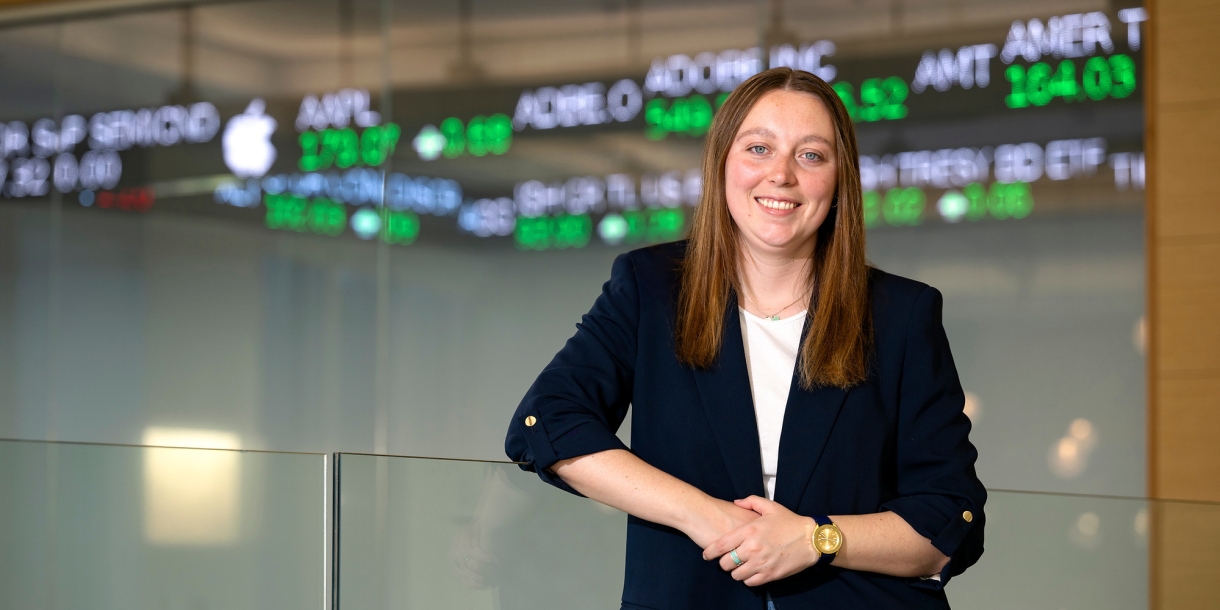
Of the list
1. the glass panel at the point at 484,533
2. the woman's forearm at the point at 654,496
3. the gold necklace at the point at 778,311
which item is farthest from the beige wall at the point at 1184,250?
the woman's forearm at the point at 654,496

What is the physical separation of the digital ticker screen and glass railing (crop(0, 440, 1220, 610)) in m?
2.26

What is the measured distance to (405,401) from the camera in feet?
16.3

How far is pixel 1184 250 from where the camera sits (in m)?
3.98

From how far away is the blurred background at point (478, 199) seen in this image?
13.5 ft

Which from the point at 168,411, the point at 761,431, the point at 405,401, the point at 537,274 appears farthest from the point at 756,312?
the point at 168,411

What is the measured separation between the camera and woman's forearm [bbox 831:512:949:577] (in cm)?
150

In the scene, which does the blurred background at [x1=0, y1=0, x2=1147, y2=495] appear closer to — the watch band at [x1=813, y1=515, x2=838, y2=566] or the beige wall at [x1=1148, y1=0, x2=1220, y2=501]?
the beige wall at [x1=1148, y1=0, x2=1220, y2=501]

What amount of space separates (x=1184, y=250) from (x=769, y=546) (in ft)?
10.1

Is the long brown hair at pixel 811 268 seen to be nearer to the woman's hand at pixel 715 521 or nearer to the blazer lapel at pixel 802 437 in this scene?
the blazer lapel at pixel 802 437

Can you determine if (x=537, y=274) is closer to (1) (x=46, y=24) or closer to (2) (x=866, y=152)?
(2) (x=866, y=152)

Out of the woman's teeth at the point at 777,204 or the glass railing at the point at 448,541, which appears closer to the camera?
the woman's teeth at the point at 777,204

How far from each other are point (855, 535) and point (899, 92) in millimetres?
3132

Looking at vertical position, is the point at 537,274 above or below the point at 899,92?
below

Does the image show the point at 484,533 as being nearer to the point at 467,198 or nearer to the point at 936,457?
the point at 936,457
